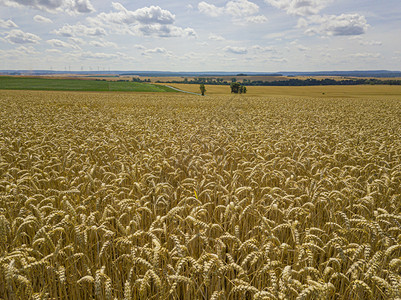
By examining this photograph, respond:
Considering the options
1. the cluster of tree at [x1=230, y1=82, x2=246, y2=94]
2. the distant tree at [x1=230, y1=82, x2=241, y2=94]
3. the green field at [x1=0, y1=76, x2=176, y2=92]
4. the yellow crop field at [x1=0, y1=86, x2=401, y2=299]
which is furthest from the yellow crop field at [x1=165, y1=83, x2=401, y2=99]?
the yellow crop field at [x1=0, y1=86, x2=401, y2=299]

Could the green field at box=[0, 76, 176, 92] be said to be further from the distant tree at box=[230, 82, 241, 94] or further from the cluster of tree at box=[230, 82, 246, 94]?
the cluster of tree at box=[230, 82, 246, 94]

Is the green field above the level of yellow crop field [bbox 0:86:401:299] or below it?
above

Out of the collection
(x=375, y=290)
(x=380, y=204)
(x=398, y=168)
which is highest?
(x=398, y=168)

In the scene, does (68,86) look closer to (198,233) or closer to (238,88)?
(238,88)

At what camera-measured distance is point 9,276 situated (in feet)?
6.56

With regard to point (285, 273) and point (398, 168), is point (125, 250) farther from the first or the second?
point (398, 168)

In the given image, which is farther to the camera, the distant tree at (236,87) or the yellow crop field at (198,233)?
the distant tree at (236,87)

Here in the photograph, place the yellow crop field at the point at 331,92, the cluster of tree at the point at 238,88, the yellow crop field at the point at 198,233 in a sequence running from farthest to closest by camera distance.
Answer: the cluster of tree at the point at 238,88 < the yellow crop field at the point at 331,92 < the yellow crop field at the point at 198,233

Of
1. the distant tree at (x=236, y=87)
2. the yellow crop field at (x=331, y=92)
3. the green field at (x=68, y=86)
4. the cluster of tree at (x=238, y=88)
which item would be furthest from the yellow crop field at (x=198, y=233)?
the distant tree at (x=236, y=87)

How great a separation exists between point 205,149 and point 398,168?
495cm

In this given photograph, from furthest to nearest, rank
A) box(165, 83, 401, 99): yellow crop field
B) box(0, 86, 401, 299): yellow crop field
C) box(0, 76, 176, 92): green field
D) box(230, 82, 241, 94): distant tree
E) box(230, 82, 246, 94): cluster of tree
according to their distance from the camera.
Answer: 1. box(230, 82, 241, 94): distant tree
2. box(230, 82, 246, 94): cluster of tree
3. box(0, 76, 176, 92): green field
4. box(165, 83, 401, 99): yellow crop field
5. box(0, 86, 401, 299): yellow crop field

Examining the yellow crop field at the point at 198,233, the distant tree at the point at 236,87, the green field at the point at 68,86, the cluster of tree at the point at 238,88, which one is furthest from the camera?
the distant tree at the point at 236,87

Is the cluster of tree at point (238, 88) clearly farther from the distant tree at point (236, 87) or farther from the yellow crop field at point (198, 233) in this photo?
the yellow crop field at point (198, 233)

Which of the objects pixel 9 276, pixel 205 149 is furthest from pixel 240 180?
pixel 9 276
